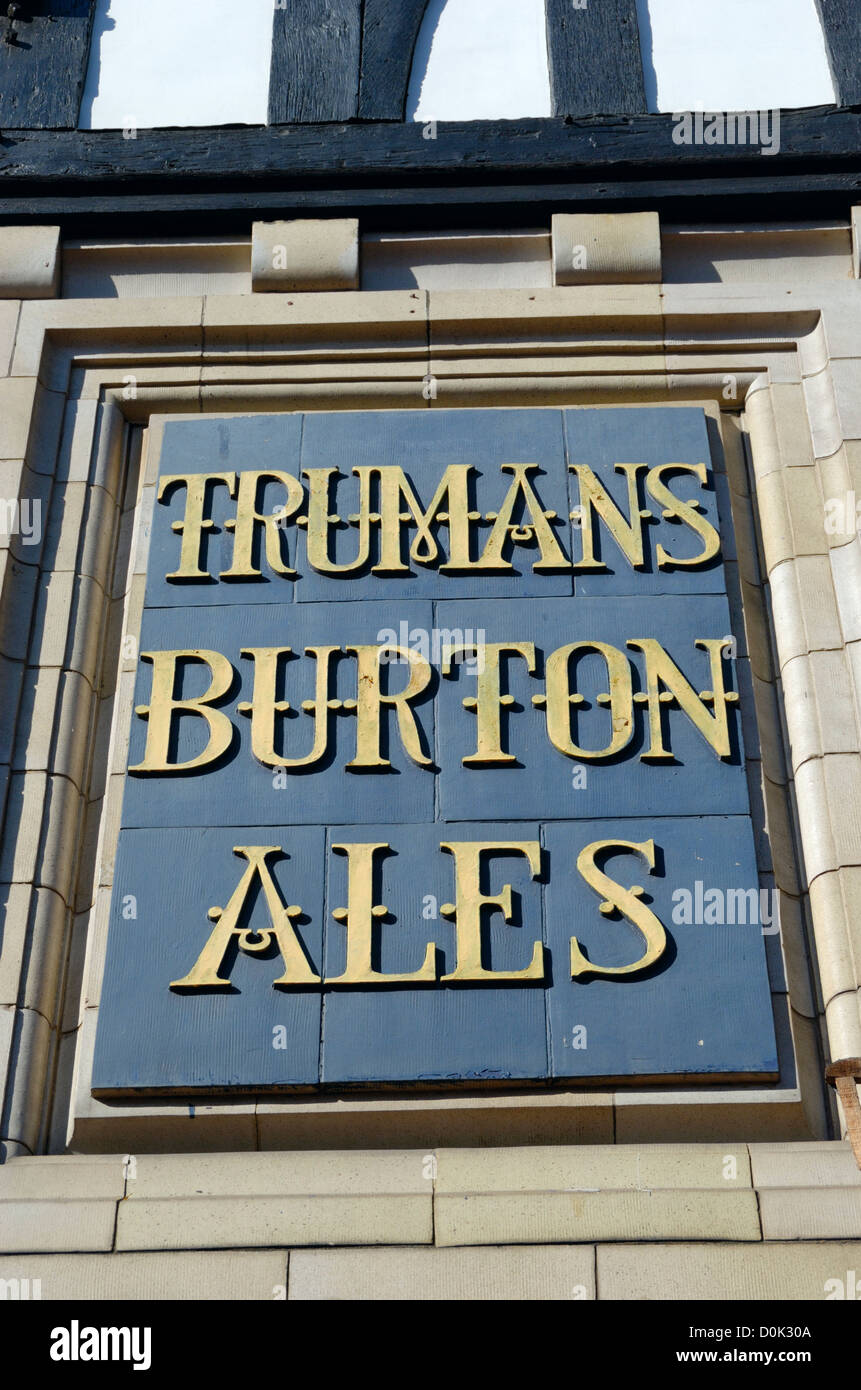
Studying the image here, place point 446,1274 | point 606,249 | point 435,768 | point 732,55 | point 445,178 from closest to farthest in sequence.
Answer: point 446,1274 < point 435,768 < point 606,249 < point 445,178 < point 732,55

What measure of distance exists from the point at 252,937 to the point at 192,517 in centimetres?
248

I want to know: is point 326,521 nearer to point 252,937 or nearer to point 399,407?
point 399,407

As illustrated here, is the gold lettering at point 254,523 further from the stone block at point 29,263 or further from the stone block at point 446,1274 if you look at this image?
the stone block at point 446,1274

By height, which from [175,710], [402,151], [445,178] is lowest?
[175,710]

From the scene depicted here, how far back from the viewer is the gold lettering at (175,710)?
8.05 metres

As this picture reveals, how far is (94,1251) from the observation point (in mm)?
6762

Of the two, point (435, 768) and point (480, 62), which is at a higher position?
point (480, 62)

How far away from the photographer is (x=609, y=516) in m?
8.82

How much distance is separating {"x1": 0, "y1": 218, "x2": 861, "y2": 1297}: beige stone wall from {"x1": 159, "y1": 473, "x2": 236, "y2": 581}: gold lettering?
231mm

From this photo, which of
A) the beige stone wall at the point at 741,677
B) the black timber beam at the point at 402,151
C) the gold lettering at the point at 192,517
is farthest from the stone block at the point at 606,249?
the gold lettering at the point at 192,517

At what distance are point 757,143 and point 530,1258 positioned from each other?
6581mm

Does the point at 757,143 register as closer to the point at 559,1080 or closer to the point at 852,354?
the point at 852,354

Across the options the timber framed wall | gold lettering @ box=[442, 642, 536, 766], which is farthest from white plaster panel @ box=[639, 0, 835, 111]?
gold lettering @ box=[442, 642, 536, 766]

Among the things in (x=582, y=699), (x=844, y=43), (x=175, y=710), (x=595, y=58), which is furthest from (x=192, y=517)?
(x=844, y=43)
